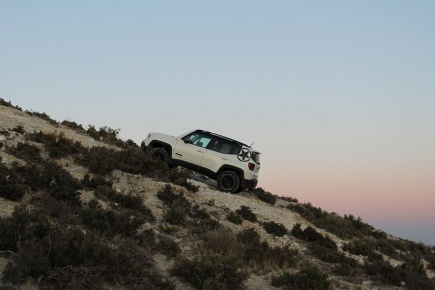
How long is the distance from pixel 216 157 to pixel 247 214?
3.31 m

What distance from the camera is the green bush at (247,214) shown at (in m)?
16.1

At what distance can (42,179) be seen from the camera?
13.5 m

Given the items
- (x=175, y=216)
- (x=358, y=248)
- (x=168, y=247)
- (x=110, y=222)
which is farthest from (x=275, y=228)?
(x=110, y=222)

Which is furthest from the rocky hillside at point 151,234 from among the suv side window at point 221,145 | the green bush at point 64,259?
the suv side window at point 221,145

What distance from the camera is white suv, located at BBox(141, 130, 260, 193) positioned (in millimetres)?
18625

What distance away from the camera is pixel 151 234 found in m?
11.8

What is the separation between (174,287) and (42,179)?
655cm

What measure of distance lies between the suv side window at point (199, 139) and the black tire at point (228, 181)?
150 cm

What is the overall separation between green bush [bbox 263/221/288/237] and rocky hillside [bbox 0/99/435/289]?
0.05 metres

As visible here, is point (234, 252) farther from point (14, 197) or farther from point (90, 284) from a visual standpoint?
point (14, 197)

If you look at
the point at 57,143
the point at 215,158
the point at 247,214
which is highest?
the point at 215,158

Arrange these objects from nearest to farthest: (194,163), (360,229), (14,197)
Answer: (14,197), (194,163), (360,229)

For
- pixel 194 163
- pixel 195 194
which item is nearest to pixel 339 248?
pixel 195 194

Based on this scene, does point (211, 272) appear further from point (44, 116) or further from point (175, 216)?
point (44, 116)
